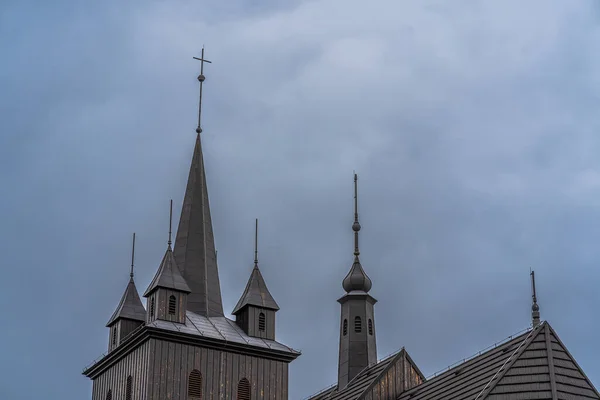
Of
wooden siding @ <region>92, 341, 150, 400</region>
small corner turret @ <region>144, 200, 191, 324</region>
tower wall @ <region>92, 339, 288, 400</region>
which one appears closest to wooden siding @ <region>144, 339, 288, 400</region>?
tower wall @ <region>92, 339, 288, 400</region>

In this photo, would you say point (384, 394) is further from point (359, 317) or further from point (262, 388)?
point (359, 317)

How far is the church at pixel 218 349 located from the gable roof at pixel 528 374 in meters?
0.07

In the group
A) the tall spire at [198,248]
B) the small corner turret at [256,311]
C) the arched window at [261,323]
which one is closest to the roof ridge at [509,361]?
the small corner turret at [256,311]

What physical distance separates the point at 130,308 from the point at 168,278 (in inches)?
180

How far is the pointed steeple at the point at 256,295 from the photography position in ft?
217

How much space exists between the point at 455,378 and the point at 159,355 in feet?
47.8

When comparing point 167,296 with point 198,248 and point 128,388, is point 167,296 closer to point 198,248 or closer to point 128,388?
point 128,388

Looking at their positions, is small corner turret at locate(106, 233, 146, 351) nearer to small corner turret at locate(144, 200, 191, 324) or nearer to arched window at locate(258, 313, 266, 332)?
small corner turret at locate(144, 200, 191, 324)

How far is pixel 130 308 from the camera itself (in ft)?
219

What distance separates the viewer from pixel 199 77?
7456cm

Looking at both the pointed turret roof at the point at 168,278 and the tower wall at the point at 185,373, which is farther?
the pointed turret roof at the point at 168,278

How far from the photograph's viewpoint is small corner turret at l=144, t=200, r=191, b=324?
62688mm

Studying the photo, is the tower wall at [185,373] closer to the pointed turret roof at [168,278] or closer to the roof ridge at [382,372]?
the pointed turret roof at [168,278]

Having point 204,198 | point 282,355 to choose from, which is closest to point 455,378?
point 282,355
